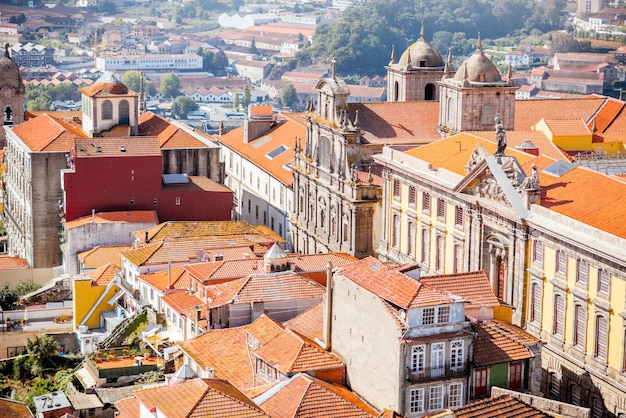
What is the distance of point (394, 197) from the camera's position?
221 ft

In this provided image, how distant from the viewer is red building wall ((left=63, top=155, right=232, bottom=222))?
75.9 metres

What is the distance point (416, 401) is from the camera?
1770 inches

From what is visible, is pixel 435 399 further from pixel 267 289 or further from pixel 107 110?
pixel 107 110

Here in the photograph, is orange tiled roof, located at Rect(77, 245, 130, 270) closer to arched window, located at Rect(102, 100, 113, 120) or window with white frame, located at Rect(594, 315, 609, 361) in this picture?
arched window, located at Rect(102, 100, 113, 120)

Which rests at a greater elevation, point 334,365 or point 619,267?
point 619,267

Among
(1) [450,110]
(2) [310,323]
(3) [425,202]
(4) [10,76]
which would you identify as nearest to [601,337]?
(2) [310,323]

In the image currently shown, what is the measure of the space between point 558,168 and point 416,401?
631 inches

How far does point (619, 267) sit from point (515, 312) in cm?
749

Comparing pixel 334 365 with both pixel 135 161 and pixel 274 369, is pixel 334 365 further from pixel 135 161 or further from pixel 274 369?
pixel 135 161

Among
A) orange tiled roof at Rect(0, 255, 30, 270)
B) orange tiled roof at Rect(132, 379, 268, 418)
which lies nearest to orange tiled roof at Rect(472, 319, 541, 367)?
orange tiled roof at Rect(132, 379, 268, 418)

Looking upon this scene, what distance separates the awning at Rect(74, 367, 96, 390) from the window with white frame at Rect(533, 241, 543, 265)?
58.1 feet

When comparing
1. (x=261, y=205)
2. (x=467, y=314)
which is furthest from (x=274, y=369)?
(x=261, y=205)

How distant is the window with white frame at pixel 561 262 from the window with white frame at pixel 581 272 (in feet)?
3.18

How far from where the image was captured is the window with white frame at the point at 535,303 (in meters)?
53.9
